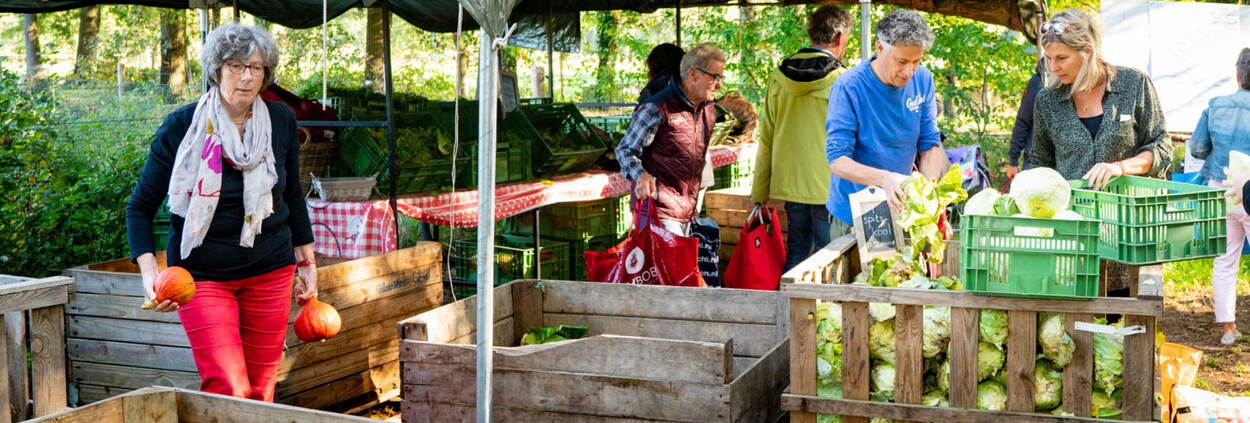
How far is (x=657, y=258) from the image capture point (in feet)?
17.0

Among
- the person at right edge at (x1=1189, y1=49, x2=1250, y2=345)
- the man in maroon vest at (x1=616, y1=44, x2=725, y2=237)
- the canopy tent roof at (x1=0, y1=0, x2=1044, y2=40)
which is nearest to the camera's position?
the man in maroon vest at (x1=616, y1=44, x2=725, y2=237)

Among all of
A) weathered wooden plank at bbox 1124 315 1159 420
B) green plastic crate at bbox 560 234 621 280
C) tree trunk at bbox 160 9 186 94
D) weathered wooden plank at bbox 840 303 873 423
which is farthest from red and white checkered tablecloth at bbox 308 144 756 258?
tree trunk at bbox 160 9 186 94

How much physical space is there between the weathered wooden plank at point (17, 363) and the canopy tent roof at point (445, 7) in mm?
3117

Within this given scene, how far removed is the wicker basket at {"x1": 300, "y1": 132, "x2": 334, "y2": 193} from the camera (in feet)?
19.0

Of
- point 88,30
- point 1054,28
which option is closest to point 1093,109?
point 1054,28

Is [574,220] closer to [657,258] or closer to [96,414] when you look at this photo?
[657,258]

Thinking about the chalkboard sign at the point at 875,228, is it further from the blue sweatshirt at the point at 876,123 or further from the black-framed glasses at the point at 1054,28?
the black-framed glasses at the point at 1054,28

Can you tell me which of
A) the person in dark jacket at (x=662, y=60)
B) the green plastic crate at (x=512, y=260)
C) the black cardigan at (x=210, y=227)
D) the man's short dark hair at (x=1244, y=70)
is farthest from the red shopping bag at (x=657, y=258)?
the man's short dark hair at (x=1244, y=70)

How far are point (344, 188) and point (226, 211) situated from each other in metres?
2.42

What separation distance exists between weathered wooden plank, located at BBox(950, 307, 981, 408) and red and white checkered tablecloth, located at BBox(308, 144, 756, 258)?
2.74 meters

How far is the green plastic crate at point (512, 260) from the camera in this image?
6.75 meters

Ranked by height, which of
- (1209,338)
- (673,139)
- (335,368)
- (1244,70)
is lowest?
(1209,338)

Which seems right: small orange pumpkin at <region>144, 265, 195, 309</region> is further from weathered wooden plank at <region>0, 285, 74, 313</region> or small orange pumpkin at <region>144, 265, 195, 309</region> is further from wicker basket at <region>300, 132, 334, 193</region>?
wicker basket at <region>300, 132, 334, 193</region>

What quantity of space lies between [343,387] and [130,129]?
9992mm
